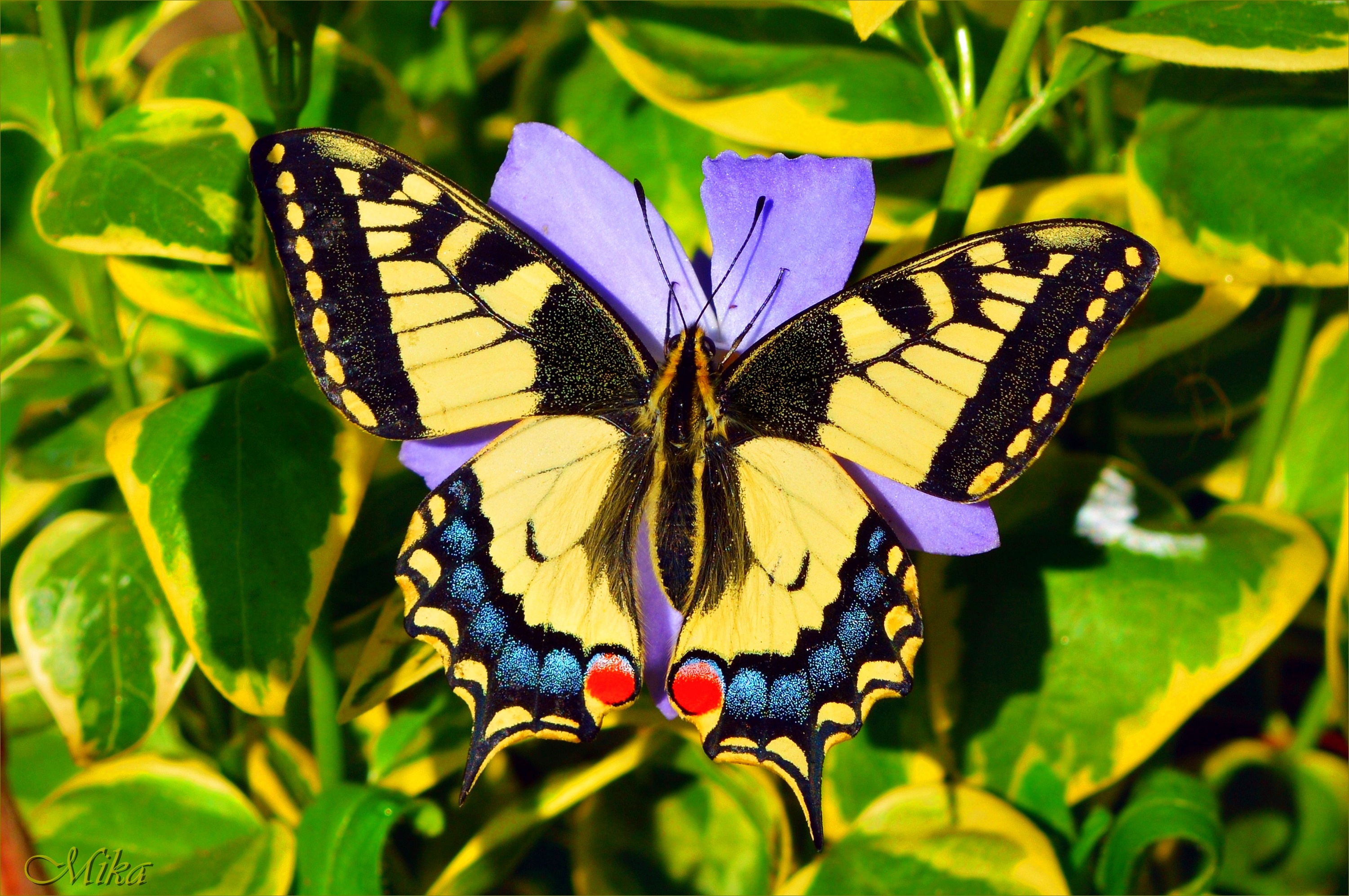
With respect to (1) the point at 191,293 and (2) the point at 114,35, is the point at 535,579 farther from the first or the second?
(2) the point at 114,35

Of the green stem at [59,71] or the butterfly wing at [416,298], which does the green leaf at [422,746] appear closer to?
the butterfly wing at [416,298]

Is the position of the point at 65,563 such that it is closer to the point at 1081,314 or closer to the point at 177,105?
the point at 177,105

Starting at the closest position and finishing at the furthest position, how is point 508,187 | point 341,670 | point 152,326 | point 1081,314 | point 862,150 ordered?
point 1081,314 < point 508,187 < point 862,150 < point 341,670 < point 152,326

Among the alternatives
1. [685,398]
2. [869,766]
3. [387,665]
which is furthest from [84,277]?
[869,766]

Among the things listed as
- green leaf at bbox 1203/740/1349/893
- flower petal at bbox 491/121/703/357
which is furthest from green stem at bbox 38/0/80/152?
green leaf at bbox 1203/740/1349/893

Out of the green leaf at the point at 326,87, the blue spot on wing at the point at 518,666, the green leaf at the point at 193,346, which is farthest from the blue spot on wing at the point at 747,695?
the green leaf at the point at 193,346

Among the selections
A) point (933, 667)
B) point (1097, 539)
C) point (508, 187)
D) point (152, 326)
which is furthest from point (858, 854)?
point (152, 326)
